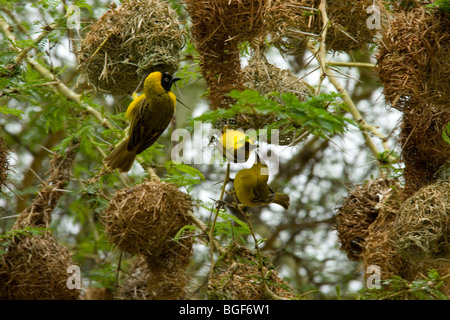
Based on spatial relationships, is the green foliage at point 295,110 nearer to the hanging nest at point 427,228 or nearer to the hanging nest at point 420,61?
the hanging nest at point 420,61

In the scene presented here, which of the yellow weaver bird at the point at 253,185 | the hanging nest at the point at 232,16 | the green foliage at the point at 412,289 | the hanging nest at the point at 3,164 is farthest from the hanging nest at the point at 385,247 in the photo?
the hanging nest at the point at 3,164

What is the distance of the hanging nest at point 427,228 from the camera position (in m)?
2.98

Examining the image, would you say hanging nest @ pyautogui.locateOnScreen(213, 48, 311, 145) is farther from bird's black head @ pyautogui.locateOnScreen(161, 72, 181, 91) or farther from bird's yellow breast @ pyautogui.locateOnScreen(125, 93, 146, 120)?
bird's yellow breast @ pyautogui.locateOnScreen(125, 93, 146, 120)

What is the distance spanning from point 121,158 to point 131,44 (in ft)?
2.67

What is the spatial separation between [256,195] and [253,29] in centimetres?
91

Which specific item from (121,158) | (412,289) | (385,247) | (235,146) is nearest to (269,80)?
(235,146)

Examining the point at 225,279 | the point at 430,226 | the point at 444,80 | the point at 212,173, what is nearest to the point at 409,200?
the point at 430,226

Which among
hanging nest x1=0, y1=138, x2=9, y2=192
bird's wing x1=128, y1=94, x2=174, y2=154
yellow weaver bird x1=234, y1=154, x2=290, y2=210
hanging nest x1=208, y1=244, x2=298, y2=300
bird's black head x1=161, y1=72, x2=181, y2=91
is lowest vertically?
hanging nest x1=208, y1=244, x2=298, y2=300

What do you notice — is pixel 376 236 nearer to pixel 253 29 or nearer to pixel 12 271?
pixel 253 29

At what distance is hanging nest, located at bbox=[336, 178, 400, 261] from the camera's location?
3.65 meters

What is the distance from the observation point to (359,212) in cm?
369

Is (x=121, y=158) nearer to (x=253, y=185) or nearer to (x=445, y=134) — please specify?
(x=253, y=185)

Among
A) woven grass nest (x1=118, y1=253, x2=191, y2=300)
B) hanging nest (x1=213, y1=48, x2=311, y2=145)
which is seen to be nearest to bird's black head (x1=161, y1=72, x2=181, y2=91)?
hanging nest (x1=213, y1=48, x2=311, y2=145)

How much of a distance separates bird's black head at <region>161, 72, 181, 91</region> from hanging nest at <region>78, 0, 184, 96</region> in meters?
0.05
